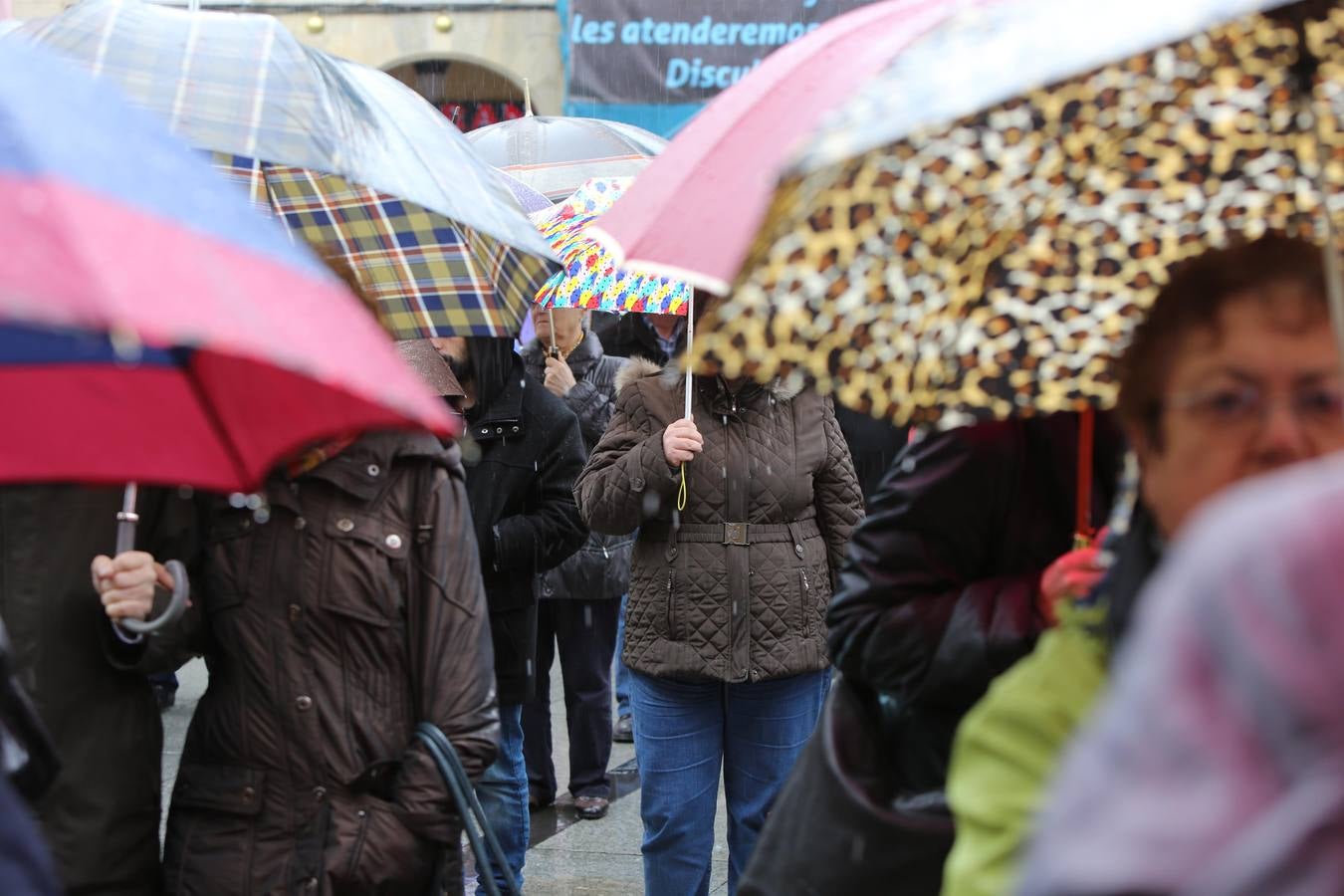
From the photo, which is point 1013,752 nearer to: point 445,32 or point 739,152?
point 739,152

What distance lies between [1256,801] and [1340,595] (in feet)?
0.39

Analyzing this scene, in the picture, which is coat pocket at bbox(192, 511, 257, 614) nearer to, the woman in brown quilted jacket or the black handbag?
the black handbag

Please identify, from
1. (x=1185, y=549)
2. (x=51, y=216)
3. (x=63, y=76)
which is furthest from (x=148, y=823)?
(x=1185, y=549)

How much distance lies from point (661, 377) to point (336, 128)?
1.96 meters

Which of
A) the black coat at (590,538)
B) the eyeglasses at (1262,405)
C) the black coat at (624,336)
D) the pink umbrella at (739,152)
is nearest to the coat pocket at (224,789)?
the pink umbrella at (739,152)

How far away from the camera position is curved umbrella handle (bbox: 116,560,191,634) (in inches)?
136

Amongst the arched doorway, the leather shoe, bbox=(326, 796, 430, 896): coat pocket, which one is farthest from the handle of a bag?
the arched doorway

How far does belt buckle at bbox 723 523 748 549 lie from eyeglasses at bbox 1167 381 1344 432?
122 inches

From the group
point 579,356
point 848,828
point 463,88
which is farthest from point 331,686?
point 463,88

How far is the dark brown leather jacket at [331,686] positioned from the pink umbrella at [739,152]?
3.99ft

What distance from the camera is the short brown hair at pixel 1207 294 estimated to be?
7.14ft

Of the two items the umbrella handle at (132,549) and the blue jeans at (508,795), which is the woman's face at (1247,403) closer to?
the umbrella handle at (132,549)

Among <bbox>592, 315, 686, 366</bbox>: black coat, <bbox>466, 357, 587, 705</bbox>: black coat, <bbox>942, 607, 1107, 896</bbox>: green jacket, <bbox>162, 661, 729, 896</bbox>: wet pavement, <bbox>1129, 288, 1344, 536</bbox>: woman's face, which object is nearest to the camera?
<bbox>942, 607, 1107, 896</bbox>: green jacket

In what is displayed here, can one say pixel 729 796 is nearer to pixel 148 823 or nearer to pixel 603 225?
pixel 148 823
